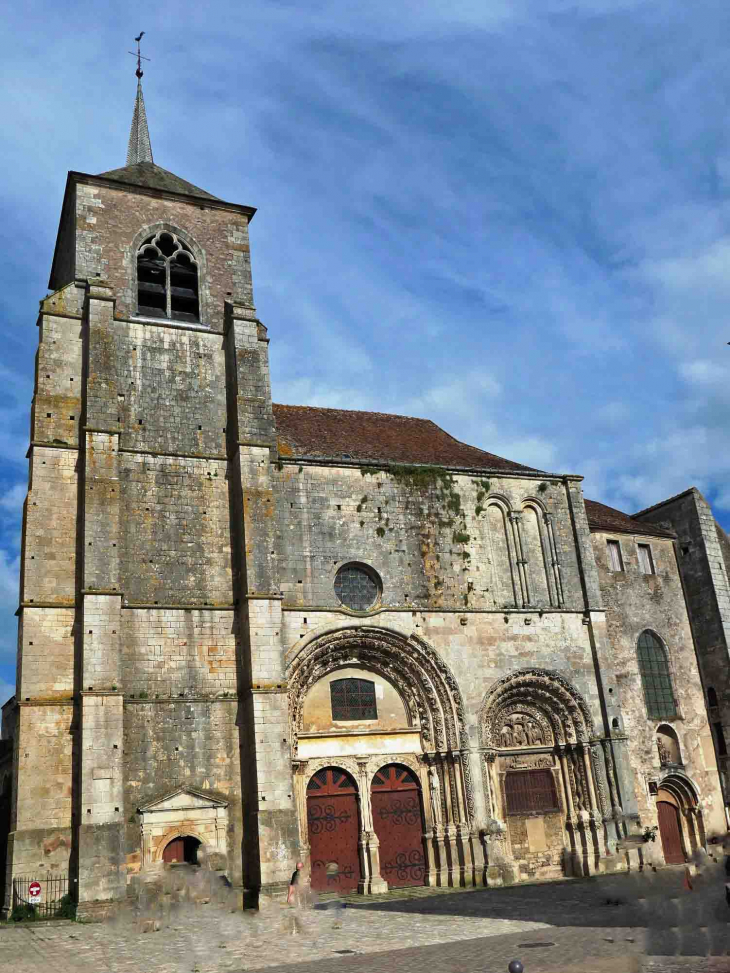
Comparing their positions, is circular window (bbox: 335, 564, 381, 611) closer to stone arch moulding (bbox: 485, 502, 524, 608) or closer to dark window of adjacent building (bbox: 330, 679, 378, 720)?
dark window of adjacent building (bbox: 330, 679, 378, 720)

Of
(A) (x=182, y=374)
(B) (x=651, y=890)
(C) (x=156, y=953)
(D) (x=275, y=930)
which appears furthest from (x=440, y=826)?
(A) (x=182, y=374)

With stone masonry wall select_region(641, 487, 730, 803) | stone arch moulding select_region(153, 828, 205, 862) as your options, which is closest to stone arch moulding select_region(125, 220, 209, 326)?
stone arch moulding select_region(153, 828, 205, 862)

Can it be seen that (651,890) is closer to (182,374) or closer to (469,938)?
(469,938)

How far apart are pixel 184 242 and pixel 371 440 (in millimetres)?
6554

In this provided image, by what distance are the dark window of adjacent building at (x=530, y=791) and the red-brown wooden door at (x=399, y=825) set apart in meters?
2.18

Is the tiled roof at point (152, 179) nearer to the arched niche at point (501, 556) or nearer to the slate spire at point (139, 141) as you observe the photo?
the slate spire at point (139, 141)

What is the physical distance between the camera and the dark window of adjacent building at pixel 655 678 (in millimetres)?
21594

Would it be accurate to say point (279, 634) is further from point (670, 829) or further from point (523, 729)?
point (670, 829)

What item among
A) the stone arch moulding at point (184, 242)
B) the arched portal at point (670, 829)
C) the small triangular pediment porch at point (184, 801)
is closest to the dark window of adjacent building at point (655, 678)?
the arched portal at point (670, 829)

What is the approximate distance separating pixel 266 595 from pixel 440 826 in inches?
244

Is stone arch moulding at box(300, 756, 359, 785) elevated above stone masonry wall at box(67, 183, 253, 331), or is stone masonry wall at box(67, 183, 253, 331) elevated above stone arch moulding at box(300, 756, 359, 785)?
stone masonry wall at box(67, 183, 253, 331)

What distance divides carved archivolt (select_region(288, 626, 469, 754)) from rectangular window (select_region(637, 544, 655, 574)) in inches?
276

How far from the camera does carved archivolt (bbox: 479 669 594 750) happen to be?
19.8 metres

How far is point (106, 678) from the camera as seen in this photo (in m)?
15.7
